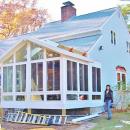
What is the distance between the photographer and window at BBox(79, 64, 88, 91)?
16344mm

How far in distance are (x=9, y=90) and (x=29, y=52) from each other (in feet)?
7.82

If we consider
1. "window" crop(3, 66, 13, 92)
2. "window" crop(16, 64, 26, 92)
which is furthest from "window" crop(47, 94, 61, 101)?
"window" crop(3, 66, 13, 92)

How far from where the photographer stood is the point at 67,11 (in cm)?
2705

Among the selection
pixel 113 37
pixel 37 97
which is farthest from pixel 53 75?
pixel 113 37

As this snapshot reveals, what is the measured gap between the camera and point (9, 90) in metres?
16.9

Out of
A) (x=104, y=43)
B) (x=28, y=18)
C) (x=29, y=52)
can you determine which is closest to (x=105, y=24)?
(x=104, y=43)

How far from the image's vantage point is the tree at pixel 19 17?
3778 centimetres

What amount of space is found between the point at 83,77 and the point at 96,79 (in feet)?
5.99

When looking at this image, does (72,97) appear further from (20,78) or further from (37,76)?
(20,78)

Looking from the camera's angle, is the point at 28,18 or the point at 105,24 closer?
the point at 105,24

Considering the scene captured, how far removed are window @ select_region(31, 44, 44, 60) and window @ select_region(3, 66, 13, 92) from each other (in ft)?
5.43

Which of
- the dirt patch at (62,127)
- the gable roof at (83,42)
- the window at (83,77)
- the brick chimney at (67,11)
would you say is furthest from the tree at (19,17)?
the dirt patch at (62,127)

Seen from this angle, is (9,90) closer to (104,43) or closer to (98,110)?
(98,110)

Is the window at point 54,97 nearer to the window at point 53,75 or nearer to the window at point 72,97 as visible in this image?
the window at point 53,75
